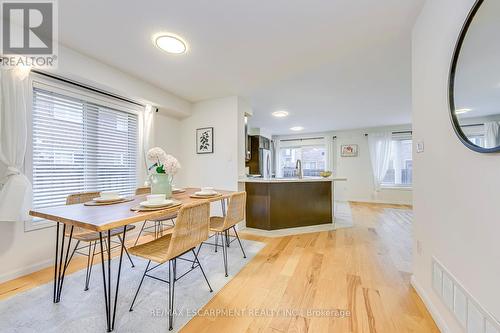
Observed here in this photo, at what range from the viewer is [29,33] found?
1923 mm

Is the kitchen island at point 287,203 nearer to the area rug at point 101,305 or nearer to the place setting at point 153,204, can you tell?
the area rug at point 101,305

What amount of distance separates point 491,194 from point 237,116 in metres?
3.12

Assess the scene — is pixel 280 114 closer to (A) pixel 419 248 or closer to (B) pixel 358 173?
(B) pixel 358 173

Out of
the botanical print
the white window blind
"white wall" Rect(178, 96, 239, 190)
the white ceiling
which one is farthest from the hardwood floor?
the white ceiling

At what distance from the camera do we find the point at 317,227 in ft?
11.6

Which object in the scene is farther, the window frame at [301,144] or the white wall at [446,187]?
the window frame at [301,144]

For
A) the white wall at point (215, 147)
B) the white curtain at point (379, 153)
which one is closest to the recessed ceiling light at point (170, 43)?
the white wall at point (215, 147)

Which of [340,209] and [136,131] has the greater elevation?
[136,131]

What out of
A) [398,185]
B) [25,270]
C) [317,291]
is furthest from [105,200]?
[398,185]

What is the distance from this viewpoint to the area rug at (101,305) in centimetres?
135

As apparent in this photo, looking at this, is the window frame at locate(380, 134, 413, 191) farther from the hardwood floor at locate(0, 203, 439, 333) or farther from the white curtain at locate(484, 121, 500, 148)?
the white curtain at locate(484, 121, 500, 148)

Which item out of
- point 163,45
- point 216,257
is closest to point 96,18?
point 163,45

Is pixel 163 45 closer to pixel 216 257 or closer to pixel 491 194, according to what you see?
pixel 216 257

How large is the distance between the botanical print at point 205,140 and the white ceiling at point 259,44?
24.6 inches
